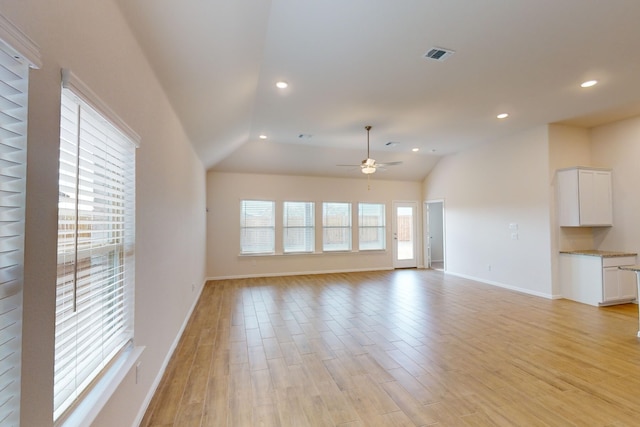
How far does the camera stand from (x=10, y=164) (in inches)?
35.9

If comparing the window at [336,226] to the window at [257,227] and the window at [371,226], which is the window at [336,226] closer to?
the window at [371,226]

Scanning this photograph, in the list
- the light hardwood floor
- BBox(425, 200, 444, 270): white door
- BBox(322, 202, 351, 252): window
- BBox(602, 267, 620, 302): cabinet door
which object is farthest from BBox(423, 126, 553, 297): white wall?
BBox(322, 202, 351, 252): window

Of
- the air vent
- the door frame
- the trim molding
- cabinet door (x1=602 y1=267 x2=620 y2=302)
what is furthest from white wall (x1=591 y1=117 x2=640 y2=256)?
the trim molding

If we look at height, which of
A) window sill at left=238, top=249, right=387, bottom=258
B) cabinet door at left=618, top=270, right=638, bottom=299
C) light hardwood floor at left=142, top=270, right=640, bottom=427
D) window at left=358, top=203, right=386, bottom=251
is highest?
window at left=358, top=203, right=386, bottom=251

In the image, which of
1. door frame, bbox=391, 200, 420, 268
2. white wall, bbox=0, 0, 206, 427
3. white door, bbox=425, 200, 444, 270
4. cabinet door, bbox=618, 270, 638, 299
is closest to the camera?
white wall, bbox=0, 0, 206, 427

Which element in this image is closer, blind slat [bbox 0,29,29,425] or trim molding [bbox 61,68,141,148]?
blind slat [bbox 0,29,29,425]

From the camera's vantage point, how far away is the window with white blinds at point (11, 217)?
877 millimetres

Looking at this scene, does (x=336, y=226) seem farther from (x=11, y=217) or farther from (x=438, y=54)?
(x=11, y=217)

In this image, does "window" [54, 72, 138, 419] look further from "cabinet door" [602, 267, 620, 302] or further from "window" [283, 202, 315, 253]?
"cabinet door" [602, 267, 620, 302]

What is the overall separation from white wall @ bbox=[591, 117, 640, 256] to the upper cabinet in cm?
14

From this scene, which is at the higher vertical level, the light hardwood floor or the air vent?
the air vent

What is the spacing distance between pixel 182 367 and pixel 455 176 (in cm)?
747

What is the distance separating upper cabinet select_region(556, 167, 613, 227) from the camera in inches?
207

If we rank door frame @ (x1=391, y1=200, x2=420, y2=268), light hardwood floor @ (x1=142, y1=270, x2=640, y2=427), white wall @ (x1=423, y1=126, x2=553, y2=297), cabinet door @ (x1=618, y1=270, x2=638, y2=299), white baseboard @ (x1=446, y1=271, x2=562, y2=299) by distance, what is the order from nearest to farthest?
light hardwood floor @ (x1=142, y1=270, x2=640, y2=427), cabinet door @ (x1=618, y1=270, x2=638, y2=299), white baseboard @ (x1=446, y1=271, x2=562, y2=299), white wall @ (x1=423, y1=126, x2=553, y2=297), door frame @ (x1=391, y1=200, x2=420, y2=268)
